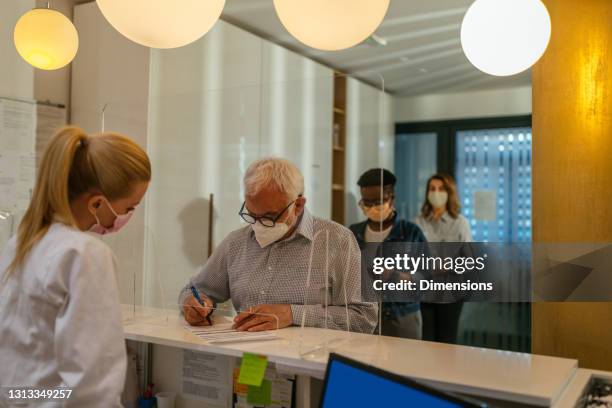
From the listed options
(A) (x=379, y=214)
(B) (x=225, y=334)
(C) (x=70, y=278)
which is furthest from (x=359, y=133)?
(C) (x=70, y=278)

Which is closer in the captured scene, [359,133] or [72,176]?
[72,176]

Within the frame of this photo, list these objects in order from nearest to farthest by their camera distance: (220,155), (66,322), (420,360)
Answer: (66,322)
(420,360)
(220,155)

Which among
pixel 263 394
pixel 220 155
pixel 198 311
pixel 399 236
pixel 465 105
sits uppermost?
pixel 465 105

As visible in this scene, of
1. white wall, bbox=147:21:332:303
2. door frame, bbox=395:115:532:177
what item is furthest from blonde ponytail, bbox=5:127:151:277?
door frame, bbox=395:115:532:177

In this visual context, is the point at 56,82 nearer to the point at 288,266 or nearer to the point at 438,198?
the point at 288,266

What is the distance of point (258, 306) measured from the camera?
6.26 feet

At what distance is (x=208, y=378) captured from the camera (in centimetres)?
189

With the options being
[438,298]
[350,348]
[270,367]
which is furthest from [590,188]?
[270,367]

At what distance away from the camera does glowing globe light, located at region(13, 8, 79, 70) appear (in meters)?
2.29

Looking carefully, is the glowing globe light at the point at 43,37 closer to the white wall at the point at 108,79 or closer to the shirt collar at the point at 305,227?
the white wall at the point at 108,79

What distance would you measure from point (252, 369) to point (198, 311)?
42cm

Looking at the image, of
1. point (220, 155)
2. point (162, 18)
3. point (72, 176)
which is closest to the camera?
point (72, 176)

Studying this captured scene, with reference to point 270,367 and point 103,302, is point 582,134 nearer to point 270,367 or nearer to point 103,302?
point 270,367

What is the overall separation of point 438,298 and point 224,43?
237 centimetres
